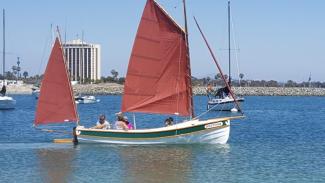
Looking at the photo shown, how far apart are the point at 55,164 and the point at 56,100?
403 inches

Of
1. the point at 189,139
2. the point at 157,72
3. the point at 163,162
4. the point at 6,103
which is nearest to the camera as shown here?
the point at 163,162

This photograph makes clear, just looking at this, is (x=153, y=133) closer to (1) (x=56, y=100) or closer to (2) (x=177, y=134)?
(2) (x=177, y=134)

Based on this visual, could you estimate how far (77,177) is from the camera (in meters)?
29.6

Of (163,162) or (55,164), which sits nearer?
(55,164)

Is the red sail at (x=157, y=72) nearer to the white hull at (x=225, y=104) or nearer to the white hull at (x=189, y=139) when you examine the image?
the white hull at (x=189, y=139)

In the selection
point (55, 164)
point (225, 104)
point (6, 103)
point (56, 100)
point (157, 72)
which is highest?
point (157, 72)

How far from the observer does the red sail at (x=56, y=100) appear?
4322 cm

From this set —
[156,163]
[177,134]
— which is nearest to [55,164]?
[156,163]

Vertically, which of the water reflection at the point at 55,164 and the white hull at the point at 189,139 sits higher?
the white hull at the point at 189,139

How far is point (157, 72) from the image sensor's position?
41531mm

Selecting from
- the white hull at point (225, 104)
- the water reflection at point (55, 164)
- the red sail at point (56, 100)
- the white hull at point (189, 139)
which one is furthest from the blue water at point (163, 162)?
the white hull at point (225, 104)

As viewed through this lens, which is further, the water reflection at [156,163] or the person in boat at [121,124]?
the person in boat at [121,124]

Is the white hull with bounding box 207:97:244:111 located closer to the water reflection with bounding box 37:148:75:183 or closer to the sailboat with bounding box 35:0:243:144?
the sailboat with bounding box 35:0:243:144

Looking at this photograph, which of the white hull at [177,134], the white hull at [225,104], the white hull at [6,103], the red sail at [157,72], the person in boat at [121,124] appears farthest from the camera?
the white hull at [225,104]
